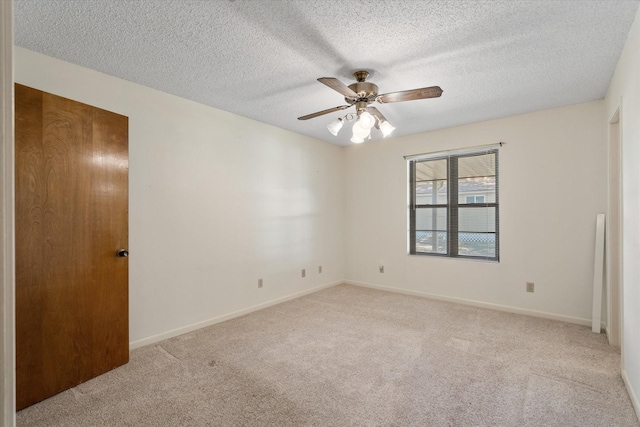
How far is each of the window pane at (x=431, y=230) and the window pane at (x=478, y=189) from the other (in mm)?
333

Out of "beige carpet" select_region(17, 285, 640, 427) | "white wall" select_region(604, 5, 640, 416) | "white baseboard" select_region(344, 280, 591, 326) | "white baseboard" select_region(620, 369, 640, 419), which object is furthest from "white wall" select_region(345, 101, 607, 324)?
"white baseboard" select_region(620, 369, 640, 419)

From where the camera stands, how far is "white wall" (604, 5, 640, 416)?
1887 millimetres

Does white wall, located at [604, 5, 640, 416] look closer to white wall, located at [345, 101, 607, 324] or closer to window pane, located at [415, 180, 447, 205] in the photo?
white wall, located at [345, 101, 607, 324]

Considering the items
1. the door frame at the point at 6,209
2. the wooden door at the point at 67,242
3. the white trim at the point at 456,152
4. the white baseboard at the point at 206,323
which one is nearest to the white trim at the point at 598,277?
the white trim at the point at 456,152

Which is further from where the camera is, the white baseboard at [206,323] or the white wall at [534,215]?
the white wall at [534,215]

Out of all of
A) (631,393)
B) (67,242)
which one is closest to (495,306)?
(631,393)

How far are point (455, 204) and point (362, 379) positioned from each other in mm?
2876

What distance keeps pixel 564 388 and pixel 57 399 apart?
3.40 meters

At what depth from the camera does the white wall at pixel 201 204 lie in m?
2.79

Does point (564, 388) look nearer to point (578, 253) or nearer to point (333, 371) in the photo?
point (333, 371)

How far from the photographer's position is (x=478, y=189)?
409cm

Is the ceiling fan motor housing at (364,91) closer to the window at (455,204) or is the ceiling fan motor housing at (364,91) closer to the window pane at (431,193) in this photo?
the window at (455,204)

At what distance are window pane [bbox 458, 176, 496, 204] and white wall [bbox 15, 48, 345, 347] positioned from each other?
2.10m

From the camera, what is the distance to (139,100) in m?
2.84
